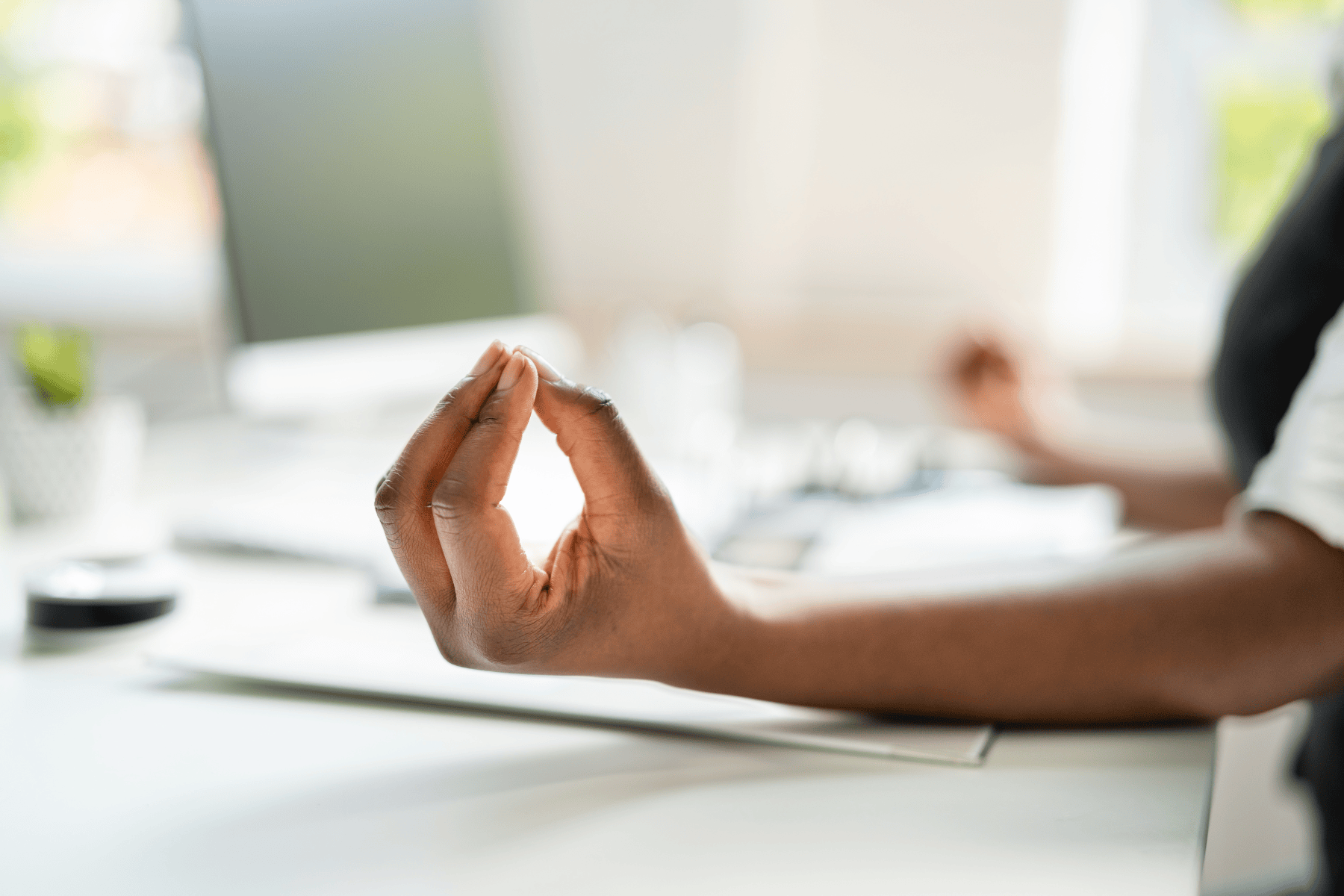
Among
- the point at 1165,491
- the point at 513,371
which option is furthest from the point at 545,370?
the point at 1165,491

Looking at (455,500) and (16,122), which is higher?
(16,122)

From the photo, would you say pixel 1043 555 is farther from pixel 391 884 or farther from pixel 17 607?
pixel 17 607

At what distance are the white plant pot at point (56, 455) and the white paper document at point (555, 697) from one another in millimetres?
374

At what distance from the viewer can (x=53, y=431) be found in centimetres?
84

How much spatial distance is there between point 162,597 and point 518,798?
318 millimetres

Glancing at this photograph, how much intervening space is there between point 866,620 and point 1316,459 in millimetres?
232

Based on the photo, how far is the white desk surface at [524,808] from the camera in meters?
0.36

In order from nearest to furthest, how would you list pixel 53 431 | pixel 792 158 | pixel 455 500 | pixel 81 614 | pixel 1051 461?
pixel 455 500, pixel 81 614, pixel 53 431, pixel 1051 461, pixel 792 158

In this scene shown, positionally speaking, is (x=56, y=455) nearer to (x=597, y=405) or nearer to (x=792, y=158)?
(x=597, y=405)

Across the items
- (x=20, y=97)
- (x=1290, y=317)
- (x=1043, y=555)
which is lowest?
(x=1043, y=555)

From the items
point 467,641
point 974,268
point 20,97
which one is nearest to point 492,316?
point 467,641

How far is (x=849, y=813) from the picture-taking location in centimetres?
40

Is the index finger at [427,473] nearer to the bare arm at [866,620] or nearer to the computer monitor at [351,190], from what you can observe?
the bare arm at [866,620]

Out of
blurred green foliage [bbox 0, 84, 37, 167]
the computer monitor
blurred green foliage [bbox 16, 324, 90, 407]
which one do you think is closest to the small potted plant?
blurred green foliage [bbox 16, 324, 90, 407]
